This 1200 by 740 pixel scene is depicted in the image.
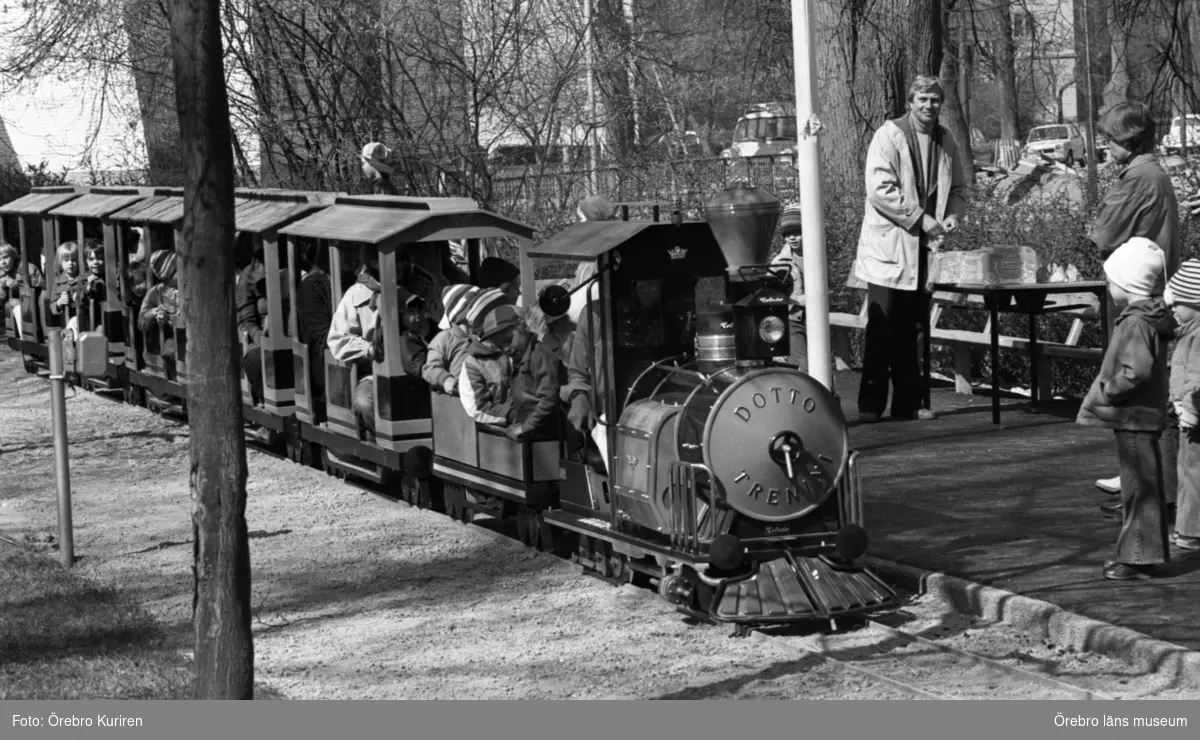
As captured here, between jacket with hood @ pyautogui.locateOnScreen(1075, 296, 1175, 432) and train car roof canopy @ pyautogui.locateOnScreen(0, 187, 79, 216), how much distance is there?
15.0 meters

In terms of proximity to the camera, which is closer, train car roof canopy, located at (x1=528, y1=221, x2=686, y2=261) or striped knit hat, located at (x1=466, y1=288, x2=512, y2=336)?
train car roof canopy, located at (x1=528, y1=221, x2=686, y2=261)

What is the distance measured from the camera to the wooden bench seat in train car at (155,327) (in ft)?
53.4

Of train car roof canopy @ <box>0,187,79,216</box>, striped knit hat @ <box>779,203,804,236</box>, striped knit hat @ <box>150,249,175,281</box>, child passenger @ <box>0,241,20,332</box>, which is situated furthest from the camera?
child passenger @ <box>0,241,20,332</box>

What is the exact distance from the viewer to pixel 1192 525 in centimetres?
844

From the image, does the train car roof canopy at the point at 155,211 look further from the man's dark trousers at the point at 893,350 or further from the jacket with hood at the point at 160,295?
the man's dark trousers at the point at 893,350

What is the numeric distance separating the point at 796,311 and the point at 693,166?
6.74m

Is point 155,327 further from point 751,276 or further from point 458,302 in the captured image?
point 751,276

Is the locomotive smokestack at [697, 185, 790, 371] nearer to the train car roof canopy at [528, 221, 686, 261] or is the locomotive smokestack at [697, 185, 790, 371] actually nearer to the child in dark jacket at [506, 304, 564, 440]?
the train car roof canopy at [528, 221, 686, 261]

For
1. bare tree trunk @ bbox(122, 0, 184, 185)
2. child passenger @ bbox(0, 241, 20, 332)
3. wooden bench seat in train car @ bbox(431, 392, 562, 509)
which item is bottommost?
wooden bench seat in train car @ bbox(431, 392, 562, 509)

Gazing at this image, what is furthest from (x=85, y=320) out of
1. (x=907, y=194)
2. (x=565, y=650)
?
(x=565, y=650)

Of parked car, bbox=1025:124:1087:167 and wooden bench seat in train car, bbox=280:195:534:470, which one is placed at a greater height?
parked car, bbox=1025:124:1087:167

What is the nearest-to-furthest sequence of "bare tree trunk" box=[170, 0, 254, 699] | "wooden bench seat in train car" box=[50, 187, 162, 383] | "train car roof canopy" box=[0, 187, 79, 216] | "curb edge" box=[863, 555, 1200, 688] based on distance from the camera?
"bare tree trunk" box=[170, 0, 254, 699]
"curb edge" box=[863, 555, 1200, 688]
"wooden bench seat in train car" box=[50, 187, 162, 383]
"train car roof canopy" box=[0, 187, 79, 216]

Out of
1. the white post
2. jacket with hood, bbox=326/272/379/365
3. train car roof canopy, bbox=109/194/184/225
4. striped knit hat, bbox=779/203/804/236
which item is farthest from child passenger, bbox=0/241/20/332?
the white post

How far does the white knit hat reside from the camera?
799 cm
